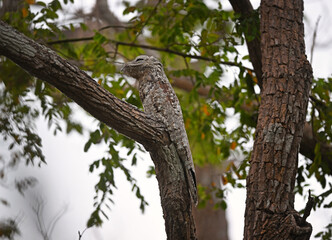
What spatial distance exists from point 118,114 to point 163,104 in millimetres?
362

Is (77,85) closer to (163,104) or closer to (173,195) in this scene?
(163,104)

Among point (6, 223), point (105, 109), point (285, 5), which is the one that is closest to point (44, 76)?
point (105, 109)

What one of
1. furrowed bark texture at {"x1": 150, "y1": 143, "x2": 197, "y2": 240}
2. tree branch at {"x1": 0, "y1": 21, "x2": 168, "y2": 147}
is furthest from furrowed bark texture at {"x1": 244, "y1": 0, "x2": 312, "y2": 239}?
tree branch at {"x1": 0, "y1": 21, "x2": 168, "y2": 147}

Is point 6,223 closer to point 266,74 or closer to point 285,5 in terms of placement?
point 266,74

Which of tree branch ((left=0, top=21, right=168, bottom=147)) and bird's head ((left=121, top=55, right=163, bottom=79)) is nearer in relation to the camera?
tree branch ((left=0, top=21, right=168, bottom=147))

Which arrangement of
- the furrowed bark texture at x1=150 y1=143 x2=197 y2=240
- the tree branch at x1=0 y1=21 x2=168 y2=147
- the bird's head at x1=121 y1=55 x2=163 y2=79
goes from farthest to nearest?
the bird's head at x1=121 y1=55 x2=163 y2=79
the furrowed bark texture at x1=150 y1=143 x2=197 y2=240
the tree branch at x1=0 y1=21 x2=168 y2=147

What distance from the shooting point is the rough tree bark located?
5.60ft

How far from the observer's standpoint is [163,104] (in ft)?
7.08

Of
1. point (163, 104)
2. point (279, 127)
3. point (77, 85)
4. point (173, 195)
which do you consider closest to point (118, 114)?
point (77, 85)

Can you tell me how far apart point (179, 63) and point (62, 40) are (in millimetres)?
3180

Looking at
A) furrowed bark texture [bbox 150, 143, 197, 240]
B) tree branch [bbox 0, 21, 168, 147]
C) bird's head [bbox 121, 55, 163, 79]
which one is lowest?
furrowed bark texture [bbox 150, 143, 197, 240]

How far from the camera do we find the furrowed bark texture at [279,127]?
205 cm

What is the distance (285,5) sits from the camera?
2600 mm

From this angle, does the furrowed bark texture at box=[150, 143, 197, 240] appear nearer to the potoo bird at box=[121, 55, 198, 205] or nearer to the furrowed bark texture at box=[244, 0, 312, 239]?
the potoo bird at box=[121, 55, 198, 205]
